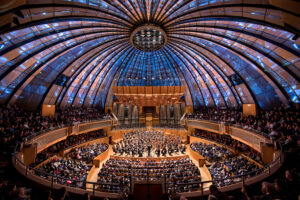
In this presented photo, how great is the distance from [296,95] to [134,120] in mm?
35564

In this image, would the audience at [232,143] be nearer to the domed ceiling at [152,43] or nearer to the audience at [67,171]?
the domed ceiling at [152,43]

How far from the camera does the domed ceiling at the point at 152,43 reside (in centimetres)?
1250

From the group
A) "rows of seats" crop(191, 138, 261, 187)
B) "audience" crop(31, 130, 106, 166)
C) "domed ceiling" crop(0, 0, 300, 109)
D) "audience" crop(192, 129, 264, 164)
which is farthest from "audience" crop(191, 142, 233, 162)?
"audience" crop(31, 130, 106, 166)

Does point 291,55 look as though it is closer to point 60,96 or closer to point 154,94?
point 154,94

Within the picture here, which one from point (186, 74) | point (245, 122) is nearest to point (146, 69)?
point (186, 74)

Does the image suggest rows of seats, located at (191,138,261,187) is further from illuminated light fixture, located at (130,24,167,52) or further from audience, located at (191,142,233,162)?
illuminated light fixture, located at (130,24,167,52)

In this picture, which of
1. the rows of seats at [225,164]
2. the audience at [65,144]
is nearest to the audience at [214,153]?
the rows of seats at [225,164]

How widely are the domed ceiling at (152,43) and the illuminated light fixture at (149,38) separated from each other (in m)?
0.13

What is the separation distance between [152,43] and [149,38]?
1.41 m

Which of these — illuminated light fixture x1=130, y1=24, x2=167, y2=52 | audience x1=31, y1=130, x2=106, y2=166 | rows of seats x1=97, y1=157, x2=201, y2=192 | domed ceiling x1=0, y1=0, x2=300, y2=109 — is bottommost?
rows of seats x1=97, y1=157, x2=201, y2=192

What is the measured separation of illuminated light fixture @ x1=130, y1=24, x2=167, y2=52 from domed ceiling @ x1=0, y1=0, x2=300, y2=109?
130 millimetres

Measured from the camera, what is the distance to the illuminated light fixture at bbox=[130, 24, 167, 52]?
21.1 m

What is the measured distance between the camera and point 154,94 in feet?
94.7

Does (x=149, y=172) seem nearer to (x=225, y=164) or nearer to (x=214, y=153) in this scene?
(x=225, y=164)
